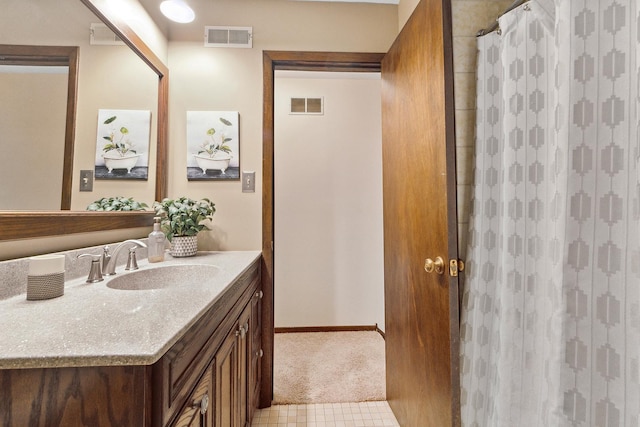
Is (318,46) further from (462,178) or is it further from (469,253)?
(469,253)

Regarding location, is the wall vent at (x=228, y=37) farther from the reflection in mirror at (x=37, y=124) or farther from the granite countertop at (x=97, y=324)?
the granite countertop at (x=97, y=324)

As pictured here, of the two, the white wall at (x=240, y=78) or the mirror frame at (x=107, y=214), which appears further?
the white wall at (x=240, y=78)

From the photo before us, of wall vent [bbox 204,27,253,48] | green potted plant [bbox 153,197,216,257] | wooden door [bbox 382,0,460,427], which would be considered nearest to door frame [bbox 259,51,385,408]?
wall vent [bbox 204,27,253,48]

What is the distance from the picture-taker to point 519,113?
878mm

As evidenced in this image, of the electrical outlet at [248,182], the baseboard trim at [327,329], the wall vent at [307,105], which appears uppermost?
the wall vent at [307,105]

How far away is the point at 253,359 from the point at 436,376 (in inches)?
34.6

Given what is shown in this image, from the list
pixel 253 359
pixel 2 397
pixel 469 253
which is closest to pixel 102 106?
pixel 2 397

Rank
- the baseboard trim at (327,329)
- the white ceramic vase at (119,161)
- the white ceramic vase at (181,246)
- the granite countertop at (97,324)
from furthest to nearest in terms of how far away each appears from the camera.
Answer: the baseboard trim at (327,329) → the white ceramic vase at (181,246) → the white ceramic vase at (119,161) → the granite countertop at (97,324)

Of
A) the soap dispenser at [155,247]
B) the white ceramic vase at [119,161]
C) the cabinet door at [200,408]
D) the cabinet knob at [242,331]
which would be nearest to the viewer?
the cabinet door at [200,408]

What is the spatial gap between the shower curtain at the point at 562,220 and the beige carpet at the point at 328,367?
897mm

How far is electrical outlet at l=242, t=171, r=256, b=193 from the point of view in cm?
162

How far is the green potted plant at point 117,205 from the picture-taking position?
1116 millimetres

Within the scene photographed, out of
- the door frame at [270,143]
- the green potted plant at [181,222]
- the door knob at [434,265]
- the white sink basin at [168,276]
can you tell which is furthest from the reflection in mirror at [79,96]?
the door knob at [434,265]

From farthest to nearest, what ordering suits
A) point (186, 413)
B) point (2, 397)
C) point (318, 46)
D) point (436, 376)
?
point (318, 46) < point (436, 376) < point (186, 413) < point (2, 397)
